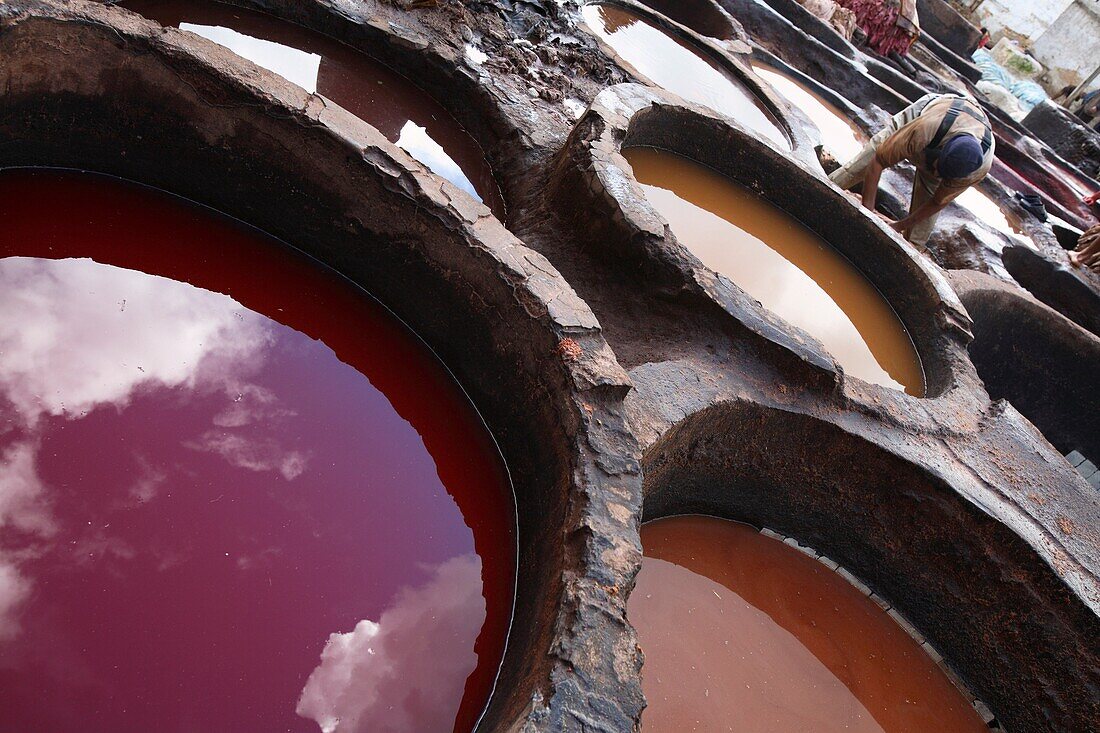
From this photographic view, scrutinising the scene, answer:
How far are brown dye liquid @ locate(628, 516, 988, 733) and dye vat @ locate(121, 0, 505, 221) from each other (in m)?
1.92

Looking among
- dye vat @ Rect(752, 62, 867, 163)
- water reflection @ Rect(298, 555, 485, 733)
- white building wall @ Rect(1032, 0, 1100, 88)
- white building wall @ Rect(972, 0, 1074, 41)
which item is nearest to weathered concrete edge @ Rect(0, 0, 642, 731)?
water reflection @ Rect(298, 555, 485, 733)

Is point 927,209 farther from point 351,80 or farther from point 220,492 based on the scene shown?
point 220,492

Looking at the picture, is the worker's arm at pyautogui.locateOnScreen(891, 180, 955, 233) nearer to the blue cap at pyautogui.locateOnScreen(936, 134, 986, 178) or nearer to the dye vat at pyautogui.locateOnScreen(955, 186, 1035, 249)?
the blue cap at pyautogui.locateOnScreen(936, 134, 986, 178)

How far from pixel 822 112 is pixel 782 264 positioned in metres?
4.29

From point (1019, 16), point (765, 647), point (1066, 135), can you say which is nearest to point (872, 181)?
point (765, 647)

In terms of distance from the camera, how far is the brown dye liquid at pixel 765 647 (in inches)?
98.5

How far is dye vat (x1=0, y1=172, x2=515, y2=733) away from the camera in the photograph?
164 centimetres

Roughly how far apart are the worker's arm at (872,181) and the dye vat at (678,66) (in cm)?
65

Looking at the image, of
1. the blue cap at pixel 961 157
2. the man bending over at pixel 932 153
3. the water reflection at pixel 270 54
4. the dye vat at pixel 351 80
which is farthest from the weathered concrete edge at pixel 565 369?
the blue cap at pixel 961 157

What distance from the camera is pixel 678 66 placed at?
628 cm

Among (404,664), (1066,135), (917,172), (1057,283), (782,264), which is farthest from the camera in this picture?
(1066,135)

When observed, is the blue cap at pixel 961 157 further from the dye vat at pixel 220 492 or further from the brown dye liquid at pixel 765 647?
the dye vat at pixel 220 492

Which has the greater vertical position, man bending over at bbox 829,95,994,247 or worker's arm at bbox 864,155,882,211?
man bending over at bbox 829,95,994,247

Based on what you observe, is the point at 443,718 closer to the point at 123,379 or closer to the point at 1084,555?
the point at 123,379
